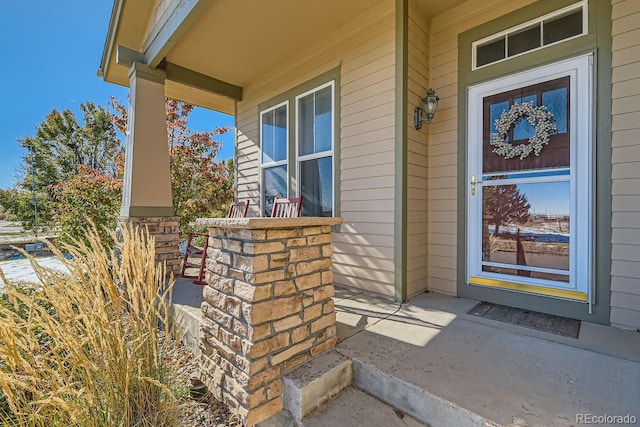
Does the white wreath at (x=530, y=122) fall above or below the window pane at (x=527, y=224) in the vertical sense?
above

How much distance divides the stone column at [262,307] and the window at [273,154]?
2.57 meters

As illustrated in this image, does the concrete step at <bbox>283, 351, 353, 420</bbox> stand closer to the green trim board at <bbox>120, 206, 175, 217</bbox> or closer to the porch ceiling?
the green trim board at <bbox>120, 206, 175, 217</bbox>

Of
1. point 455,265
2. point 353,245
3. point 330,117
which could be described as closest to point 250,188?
point 330,117

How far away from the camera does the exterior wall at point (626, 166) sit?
2.12m

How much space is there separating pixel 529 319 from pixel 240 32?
14.2 ft

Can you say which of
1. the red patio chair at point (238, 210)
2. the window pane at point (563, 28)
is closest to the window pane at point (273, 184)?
the red patio chair at point (238, 210)

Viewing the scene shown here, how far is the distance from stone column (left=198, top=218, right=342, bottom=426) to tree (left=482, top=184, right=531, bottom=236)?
182 cm

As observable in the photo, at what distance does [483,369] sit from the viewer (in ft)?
5.35

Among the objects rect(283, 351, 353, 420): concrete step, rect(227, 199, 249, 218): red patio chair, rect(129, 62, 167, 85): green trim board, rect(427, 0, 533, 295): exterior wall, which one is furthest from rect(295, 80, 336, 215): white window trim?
rect(283, 351, 353, 420): concrete step

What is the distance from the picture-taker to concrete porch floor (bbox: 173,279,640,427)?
4.36 feet

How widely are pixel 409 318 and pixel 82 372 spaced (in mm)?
2149

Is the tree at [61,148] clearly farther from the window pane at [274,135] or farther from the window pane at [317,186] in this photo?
the window pane at [317,186]

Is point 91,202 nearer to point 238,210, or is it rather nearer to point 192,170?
point 192,170

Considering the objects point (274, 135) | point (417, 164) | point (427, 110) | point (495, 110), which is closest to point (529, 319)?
point (417, 164)
